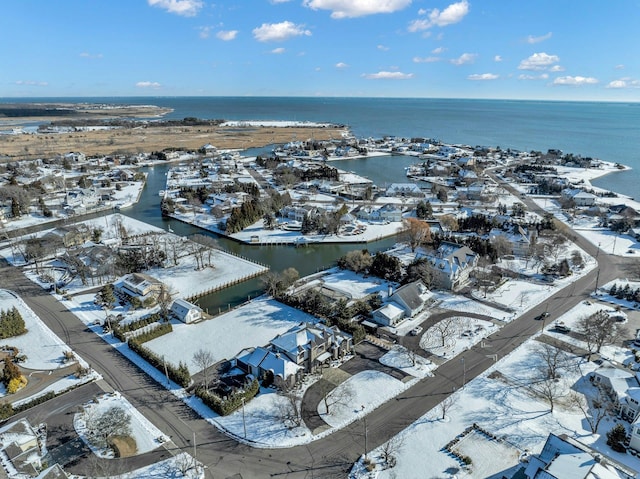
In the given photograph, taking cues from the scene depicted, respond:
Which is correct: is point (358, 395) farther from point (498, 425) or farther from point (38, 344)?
point (38, 344)

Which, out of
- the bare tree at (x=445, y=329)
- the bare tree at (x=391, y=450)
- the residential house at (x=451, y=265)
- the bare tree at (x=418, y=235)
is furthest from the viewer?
the bare tree at (x=418, y=235)

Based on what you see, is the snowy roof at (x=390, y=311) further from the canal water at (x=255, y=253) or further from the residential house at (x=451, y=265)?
the canal water at (x=255, y=253)

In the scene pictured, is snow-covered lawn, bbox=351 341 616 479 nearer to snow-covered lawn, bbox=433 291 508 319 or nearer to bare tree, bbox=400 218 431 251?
snow-covered lawn, bbox=433 291 508 319

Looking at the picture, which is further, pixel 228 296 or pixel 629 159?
pixel 629 159

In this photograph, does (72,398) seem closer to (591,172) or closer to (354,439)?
(354,439)

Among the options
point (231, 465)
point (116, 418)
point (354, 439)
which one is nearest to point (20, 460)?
point (116, 418)

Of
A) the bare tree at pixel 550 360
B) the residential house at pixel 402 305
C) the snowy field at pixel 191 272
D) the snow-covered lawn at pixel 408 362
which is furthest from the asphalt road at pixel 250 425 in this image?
the snowy field at pixel 191 272

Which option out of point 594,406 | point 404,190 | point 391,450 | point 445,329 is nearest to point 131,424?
point 391,450
